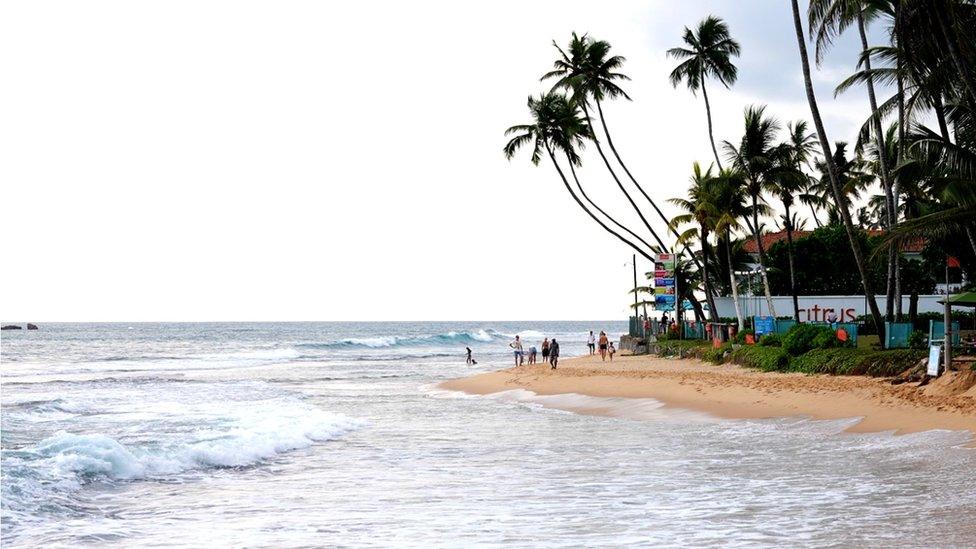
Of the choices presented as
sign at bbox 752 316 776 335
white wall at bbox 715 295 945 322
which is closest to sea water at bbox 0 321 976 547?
sign at bbox 752 316 776 335

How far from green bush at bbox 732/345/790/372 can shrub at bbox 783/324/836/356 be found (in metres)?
0.24

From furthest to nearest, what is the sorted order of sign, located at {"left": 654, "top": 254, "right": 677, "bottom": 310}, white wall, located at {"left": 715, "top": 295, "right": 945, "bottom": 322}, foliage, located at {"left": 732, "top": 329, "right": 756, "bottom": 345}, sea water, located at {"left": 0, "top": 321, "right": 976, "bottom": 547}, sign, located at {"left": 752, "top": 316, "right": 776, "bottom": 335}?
sign, located at {"left": 654, "top": 254, "right": 677, "bottom": 310}, white wall, located at {"left": 715, "top": 295, "right": 945, "bottom": 322}, sign, located at {"left": 752, "top": 316, "right": 776, "bottom": 335}, foliage, located at {"left": 732, "top": 329, "right": 756, "bottom": 345}, sea water, located at {"left": 0, "top": 321, "right": 976, "bottom": 547}

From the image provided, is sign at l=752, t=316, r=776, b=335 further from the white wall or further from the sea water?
the sea water

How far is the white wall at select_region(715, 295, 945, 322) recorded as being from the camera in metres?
43.8

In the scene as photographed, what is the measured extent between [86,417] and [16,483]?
1167 cm

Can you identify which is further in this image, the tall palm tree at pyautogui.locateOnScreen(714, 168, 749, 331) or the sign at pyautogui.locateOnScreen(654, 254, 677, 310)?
the sign at pyautogui.locateOnScreen(654, 254, 677, 310)

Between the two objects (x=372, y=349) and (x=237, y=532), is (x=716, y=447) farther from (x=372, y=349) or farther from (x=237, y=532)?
(x=372, y=349)

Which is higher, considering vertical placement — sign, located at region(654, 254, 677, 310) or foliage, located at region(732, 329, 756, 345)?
sign, located at region(654, 254, 677, 310)

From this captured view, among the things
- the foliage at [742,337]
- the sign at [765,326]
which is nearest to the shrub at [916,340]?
the foliage at [742,337]

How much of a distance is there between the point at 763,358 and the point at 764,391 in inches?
228

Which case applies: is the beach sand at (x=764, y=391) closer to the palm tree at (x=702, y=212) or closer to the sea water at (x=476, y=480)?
the sea water at (x=476, y=480)

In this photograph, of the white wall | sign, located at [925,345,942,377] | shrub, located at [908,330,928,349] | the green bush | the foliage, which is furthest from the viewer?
the white wall

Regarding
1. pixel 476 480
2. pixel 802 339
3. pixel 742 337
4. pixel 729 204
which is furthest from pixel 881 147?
pixel 476 480

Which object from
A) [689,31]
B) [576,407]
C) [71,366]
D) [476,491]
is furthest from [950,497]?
[71,366]
